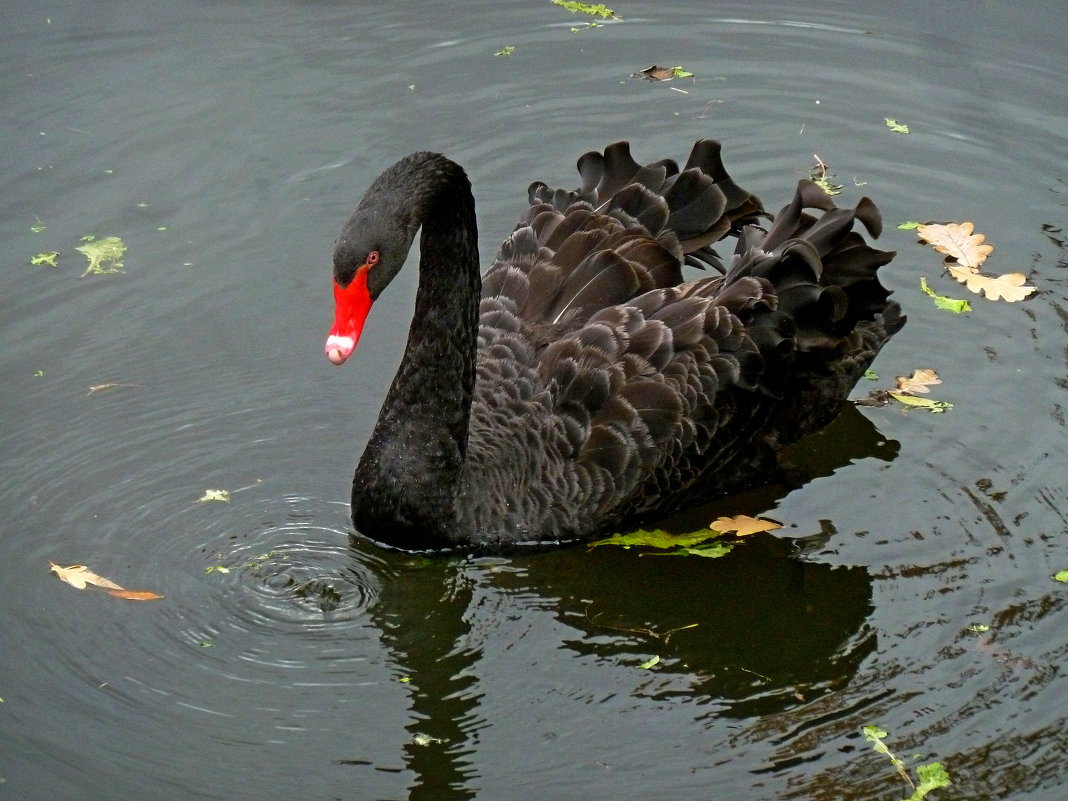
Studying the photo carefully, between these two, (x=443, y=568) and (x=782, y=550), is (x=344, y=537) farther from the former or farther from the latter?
(x=782, y=550)

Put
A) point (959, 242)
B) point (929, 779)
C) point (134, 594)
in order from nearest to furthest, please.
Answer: point (929, 779), point (134, 594), point (959, 242)

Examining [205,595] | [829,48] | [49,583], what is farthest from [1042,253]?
[49,583]

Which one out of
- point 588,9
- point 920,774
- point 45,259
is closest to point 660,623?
point 920,774

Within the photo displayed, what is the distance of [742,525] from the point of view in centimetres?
623

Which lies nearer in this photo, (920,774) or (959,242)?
(920,774)

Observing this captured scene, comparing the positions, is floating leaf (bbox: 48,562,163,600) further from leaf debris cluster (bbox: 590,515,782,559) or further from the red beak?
leaf debris cluster (bbox: 590,515,782,559)

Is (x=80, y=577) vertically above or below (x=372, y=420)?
below

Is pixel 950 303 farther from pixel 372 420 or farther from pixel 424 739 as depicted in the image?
pixel 424 739

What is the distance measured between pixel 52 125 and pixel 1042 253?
224 inches

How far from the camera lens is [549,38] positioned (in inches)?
392

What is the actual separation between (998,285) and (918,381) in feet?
3.08

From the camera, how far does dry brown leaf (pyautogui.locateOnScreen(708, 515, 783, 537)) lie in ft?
20.4

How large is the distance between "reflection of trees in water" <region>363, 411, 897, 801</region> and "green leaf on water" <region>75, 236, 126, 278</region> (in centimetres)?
265

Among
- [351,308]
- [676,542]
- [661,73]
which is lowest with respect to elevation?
[676,542]
